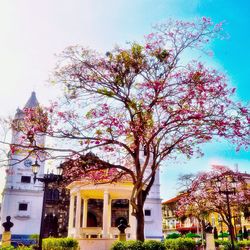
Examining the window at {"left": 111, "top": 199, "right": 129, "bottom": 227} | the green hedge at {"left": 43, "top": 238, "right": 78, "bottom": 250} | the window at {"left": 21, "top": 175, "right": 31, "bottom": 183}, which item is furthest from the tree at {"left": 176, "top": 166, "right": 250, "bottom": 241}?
the window at {"left": 21, "top": 175, "right": 31, "bottom": 183}

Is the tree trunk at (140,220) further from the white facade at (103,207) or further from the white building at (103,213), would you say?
the white facade at (103,207)

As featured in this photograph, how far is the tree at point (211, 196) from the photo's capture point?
28141mm

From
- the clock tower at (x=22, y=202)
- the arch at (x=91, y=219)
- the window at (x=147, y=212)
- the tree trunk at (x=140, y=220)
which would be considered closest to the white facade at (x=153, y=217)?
the window at (x=147, y=212)

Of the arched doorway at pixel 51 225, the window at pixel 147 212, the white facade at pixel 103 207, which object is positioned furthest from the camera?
the window at pixel 147 212

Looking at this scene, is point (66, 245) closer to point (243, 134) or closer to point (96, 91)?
point (96, 91)

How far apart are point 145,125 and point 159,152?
2133 mm

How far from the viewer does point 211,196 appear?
92.8ft

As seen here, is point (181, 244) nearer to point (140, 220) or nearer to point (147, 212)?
point (140, 220)

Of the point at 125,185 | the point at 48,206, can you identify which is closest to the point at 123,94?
the point at 125,185

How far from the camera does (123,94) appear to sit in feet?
41.0

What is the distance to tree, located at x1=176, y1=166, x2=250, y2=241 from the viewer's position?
28141 mm

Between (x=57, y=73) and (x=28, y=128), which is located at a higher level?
(x=57, y=73)

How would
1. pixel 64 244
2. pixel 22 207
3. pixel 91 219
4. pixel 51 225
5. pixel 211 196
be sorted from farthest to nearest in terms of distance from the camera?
pixel 91 219
pixel 51 225
pixel 22 207
pixel 211 196
pixel 64 244

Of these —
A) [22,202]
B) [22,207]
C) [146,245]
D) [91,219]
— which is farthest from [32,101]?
[146,245]
